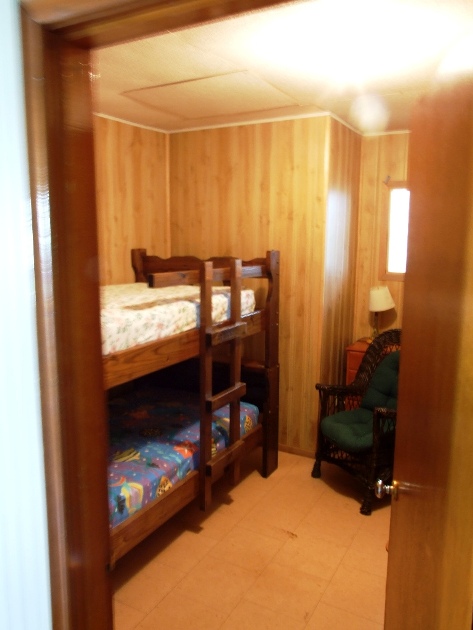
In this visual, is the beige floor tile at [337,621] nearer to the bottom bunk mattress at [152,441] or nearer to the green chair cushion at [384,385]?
the bottom bunk mattress at [152,441]

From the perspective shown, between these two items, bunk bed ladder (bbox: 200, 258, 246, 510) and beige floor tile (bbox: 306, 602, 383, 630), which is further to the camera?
bunk bed ladder (bbox: 200, 258, 246, 510)

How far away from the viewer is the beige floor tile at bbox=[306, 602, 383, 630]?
207cm

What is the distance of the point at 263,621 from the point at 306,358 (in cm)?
183

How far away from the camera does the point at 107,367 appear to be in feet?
6.82

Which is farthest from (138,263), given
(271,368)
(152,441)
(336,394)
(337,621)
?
(337,621)

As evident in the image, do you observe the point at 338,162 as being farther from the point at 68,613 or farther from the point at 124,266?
the point at 68,613

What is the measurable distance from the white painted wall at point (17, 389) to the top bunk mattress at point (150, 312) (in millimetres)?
912

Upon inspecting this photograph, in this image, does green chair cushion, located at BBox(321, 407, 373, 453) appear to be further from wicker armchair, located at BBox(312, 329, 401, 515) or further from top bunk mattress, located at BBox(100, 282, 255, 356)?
top bunk mattress, located at BBox(100, 282, 255, 356)

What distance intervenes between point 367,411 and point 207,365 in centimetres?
135

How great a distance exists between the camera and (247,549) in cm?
261

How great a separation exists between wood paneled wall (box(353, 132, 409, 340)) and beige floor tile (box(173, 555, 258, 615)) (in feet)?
7.37

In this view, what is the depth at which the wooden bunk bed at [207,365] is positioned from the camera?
2.21 m

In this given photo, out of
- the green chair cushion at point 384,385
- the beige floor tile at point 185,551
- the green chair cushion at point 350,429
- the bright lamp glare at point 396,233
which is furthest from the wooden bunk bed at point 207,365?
the bright lamp glare at point 396,233

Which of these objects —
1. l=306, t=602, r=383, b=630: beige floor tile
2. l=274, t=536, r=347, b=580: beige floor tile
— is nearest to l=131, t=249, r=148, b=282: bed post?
l=274, t=536, r=347, b=580: beige floor tile
